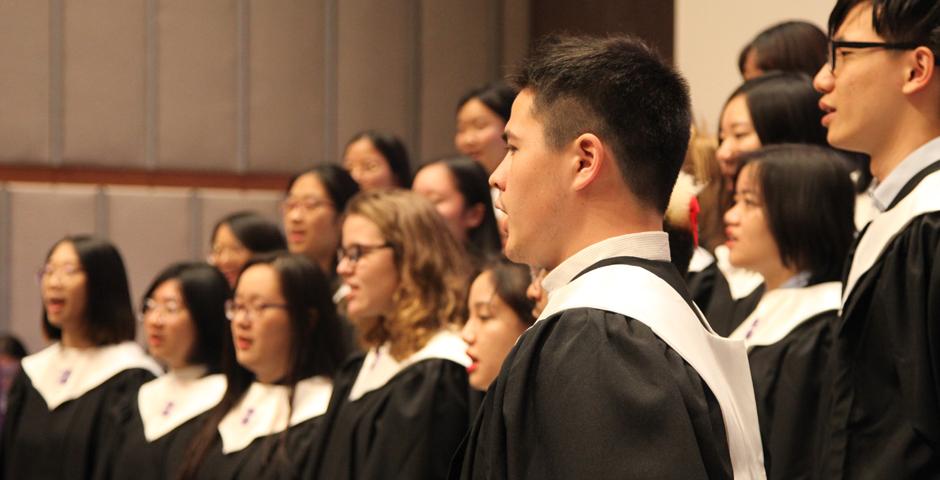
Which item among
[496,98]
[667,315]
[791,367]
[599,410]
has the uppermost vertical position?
[496,98]

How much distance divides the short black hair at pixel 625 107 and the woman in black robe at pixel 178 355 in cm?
311

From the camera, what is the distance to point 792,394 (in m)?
3.21

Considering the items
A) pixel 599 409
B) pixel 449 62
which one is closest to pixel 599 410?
pixel 599 409

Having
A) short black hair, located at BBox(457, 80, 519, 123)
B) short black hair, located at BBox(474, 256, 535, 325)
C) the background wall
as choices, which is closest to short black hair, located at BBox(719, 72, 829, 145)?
short black hair, located at BBox(474, 256, 535, 325)

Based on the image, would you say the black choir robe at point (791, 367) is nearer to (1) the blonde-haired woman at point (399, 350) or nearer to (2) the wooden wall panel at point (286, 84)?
(1) the blonde-haired woman at point (399, 350)

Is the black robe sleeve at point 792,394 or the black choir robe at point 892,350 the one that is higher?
the black choir robe at point 892,350

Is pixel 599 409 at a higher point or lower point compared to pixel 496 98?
lower

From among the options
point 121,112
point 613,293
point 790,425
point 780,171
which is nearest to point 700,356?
point 613,293

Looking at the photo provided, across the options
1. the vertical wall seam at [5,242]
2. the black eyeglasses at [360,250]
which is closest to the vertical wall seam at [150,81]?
the vertical wall seam at [5,242]

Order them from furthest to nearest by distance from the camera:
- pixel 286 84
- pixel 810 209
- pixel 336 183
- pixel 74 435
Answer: pixel 286 84, pixel 336 183, pixel 74 435, pixel 810 209

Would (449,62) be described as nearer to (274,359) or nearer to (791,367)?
(274,359)

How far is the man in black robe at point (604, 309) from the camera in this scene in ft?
5.54

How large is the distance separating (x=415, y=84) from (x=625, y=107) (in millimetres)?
5746

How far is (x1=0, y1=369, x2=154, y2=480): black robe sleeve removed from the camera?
16.4 feet
